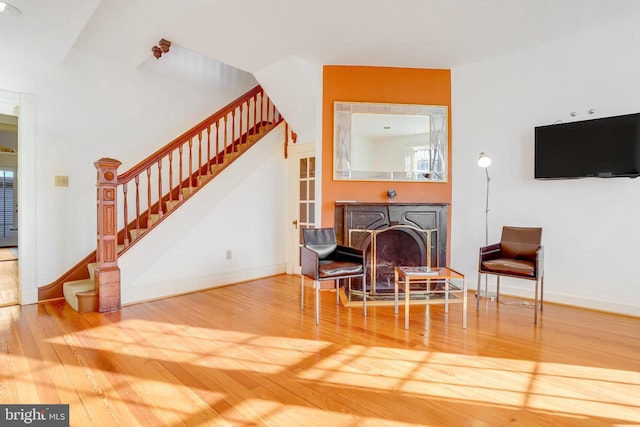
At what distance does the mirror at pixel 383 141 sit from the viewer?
4.51 meters

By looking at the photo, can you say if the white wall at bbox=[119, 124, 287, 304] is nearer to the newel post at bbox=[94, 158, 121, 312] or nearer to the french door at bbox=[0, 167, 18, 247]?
the newel post at bbox=[94, 158, 121, 312]

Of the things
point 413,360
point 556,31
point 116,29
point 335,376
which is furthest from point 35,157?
→ point 556,31

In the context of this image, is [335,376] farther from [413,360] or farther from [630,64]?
[630,64]

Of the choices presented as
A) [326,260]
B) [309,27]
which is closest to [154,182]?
[326,260]

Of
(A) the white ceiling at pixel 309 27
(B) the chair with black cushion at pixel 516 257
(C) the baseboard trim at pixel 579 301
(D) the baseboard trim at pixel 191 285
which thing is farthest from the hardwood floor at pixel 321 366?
(A) the white ceiling at pixel 309 27

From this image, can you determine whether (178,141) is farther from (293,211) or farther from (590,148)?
(590,148)

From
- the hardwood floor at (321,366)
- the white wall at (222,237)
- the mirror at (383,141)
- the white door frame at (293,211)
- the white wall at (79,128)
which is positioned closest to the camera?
the hardwood floor at (321,366)

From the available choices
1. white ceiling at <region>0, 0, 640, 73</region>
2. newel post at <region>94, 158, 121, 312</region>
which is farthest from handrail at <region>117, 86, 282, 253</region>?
white ceiling at <region>0, 0, 640, 73</region>

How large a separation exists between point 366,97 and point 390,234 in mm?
1838

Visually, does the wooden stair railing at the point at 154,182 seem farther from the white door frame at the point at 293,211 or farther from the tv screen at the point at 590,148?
the tv screen at the point at 590,148

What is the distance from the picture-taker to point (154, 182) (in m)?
4.86

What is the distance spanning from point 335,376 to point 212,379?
802 millimetres

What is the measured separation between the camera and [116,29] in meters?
3.73

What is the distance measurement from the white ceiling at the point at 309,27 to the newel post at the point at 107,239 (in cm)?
138
